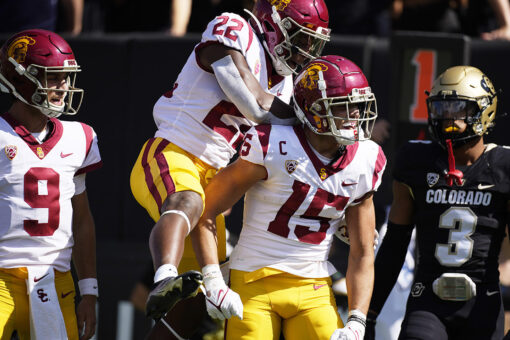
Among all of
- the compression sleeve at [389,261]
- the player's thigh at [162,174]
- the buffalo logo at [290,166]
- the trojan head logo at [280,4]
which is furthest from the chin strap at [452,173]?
the player's thigh at [162,174]

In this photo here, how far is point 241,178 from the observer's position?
4.20 m

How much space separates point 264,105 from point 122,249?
262cm

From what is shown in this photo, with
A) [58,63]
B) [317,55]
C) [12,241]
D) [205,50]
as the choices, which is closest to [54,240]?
[12,241]

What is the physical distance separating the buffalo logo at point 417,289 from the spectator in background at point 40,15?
3.44 m

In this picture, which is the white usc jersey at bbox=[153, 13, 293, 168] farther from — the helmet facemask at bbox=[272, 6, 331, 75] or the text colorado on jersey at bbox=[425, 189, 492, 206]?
the text colorado on jersey at bbox=[425, 189, 492, 206]

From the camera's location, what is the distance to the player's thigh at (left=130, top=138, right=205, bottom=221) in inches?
168

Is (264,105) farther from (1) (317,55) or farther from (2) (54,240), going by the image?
(2) (54,240)

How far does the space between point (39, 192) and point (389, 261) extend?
5.22 ft

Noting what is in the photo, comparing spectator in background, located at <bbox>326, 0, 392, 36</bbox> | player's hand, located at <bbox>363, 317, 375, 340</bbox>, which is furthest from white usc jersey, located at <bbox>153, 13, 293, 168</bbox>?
spectator in background, located at <bbox>326, 0, 392, 36</bbox>

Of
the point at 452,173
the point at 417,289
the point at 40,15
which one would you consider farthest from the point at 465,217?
the point at 40,15

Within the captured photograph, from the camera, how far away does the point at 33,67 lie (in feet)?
14.6

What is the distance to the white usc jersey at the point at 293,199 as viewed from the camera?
4.19 meters

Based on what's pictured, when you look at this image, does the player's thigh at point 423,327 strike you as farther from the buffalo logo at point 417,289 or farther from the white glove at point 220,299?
the white glove at point 220,299

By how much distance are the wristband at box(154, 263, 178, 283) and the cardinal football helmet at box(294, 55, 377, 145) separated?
0.82 meters
